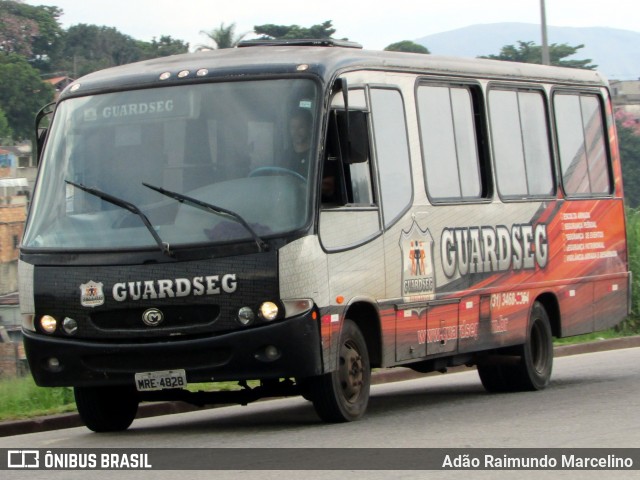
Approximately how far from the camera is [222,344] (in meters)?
10.5

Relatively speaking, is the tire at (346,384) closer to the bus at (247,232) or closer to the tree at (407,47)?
the bus at (247,232)

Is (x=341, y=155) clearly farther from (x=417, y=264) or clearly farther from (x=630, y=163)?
(x=630, y=163)

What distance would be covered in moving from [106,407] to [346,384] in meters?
1.92

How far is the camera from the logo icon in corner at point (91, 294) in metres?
10.6

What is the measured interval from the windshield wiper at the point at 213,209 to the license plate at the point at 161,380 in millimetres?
1088

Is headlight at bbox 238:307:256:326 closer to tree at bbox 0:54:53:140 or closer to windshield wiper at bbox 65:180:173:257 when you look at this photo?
windshield wiper at bbox 65:180:173:257

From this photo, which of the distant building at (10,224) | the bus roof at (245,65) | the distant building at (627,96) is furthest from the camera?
the distant building at (627,96)

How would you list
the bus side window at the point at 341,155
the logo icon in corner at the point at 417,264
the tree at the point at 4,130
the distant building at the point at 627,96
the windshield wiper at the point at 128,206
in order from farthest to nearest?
the distant building at the point at 627,96
the tree at the point at 4,130
the logo icon in corner at the point at 417,264
the bus side window at the point at 341,155
the windshield wiper at the point at 128,206

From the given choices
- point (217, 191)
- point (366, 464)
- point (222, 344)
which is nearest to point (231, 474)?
point (366, 464)

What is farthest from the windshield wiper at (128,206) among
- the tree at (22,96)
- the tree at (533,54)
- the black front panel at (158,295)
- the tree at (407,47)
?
the tree at (407,47)

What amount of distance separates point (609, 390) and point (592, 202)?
2703mm

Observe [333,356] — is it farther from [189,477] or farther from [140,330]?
[189,477]

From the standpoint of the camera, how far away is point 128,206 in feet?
35.3

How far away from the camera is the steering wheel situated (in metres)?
10.7
